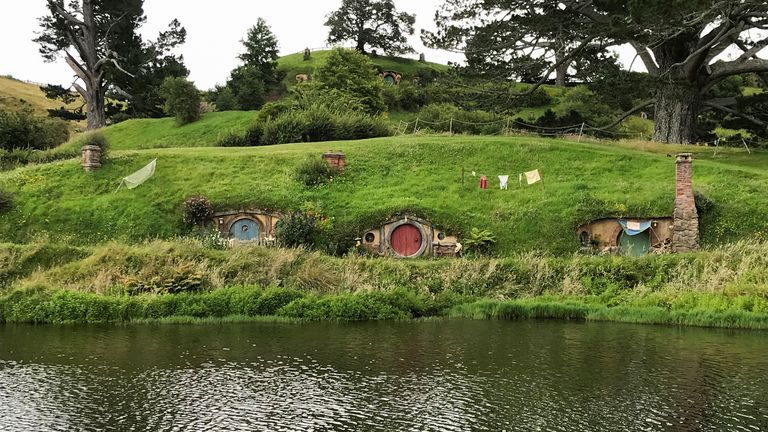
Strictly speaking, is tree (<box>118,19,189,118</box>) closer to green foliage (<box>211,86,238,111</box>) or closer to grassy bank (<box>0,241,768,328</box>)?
green foliage (<box>211,86,238,111</box>)

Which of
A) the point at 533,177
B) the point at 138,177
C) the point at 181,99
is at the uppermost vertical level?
the point at 181,99

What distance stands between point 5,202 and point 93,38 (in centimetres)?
3411

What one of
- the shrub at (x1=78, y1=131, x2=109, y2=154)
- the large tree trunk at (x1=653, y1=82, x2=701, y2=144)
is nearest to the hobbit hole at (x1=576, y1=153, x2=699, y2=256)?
the large tree trunk at (x1=653, y1=82, x2=701, y2=144)

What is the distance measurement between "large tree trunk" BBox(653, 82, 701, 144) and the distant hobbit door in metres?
16.9

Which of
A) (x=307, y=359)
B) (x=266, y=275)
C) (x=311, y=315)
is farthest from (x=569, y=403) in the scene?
(x=266, y=275)

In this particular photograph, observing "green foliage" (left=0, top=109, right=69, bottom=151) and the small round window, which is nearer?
the small round window

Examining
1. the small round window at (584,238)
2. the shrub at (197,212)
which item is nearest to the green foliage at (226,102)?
the shrub at (197,212)

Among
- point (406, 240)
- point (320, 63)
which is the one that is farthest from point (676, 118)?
point (320, 63)

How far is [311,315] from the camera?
24797 millimetres

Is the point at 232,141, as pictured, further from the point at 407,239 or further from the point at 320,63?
the point at 320,63

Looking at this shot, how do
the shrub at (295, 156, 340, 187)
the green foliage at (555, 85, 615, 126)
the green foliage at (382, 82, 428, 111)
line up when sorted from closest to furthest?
the shrub at (295, 156, 340, 187) → the green foliage at (555, 85, 615, 126) → the green foliage at (382, 82, 428, 111)

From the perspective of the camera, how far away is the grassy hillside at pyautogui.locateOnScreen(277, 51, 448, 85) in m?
94.2

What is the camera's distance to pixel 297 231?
32.2 m

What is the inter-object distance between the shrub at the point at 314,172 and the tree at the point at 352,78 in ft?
86.6
